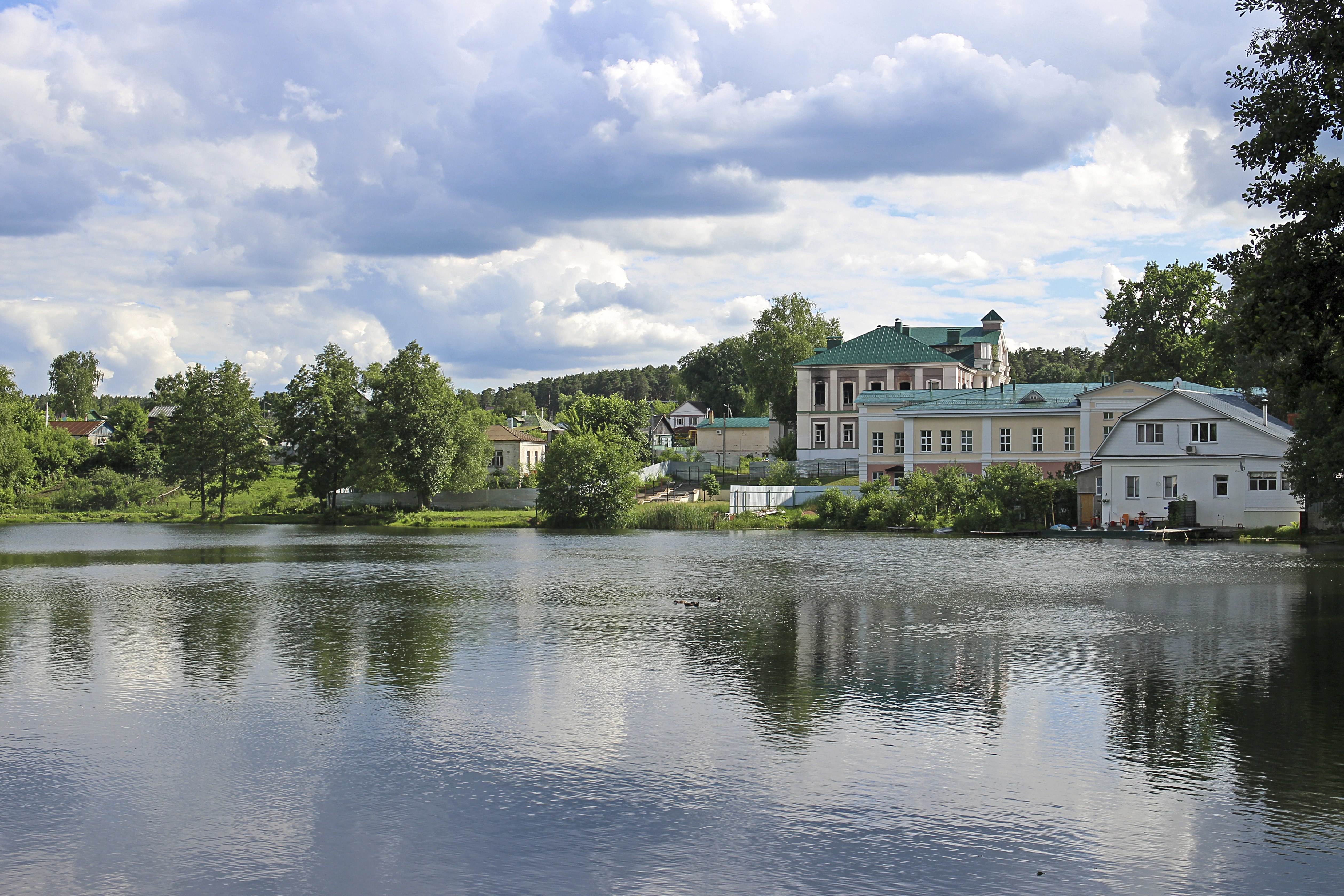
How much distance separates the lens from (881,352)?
9281 centimetres

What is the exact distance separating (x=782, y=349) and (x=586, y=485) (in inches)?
1403

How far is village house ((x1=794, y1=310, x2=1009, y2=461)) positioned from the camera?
91.1 meters

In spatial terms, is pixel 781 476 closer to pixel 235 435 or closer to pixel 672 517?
pixel 672 517

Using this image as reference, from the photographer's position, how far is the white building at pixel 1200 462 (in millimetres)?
55062

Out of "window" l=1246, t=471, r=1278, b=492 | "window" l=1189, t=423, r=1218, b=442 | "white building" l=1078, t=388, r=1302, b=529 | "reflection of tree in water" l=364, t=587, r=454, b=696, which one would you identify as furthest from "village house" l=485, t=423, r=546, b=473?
"reflection of tree in water" l=364, t=587, r=454, b=696

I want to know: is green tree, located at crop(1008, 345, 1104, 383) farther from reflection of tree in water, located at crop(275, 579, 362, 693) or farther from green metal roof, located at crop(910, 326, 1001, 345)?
reflection of tree in water, located at crop(275, 579, 362, 693)

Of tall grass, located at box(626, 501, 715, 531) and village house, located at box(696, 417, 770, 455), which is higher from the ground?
village house, located at box(696, 417, 770, 455)

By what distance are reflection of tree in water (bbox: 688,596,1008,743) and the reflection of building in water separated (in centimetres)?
203

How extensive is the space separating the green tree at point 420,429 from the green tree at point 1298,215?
6136 centimetres

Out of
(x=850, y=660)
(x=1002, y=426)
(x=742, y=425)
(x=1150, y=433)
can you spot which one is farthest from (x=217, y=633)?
(x=742, y=425)

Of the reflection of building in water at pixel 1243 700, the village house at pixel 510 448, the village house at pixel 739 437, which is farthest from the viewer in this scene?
the village house at pixel 739 437

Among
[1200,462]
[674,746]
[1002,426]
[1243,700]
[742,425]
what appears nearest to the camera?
[674,746]

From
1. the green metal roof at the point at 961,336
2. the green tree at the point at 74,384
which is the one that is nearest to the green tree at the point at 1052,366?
the green metal roof at the point at 961,336

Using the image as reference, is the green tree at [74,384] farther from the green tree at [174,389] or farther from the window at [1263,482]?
the window at [1263,482]
